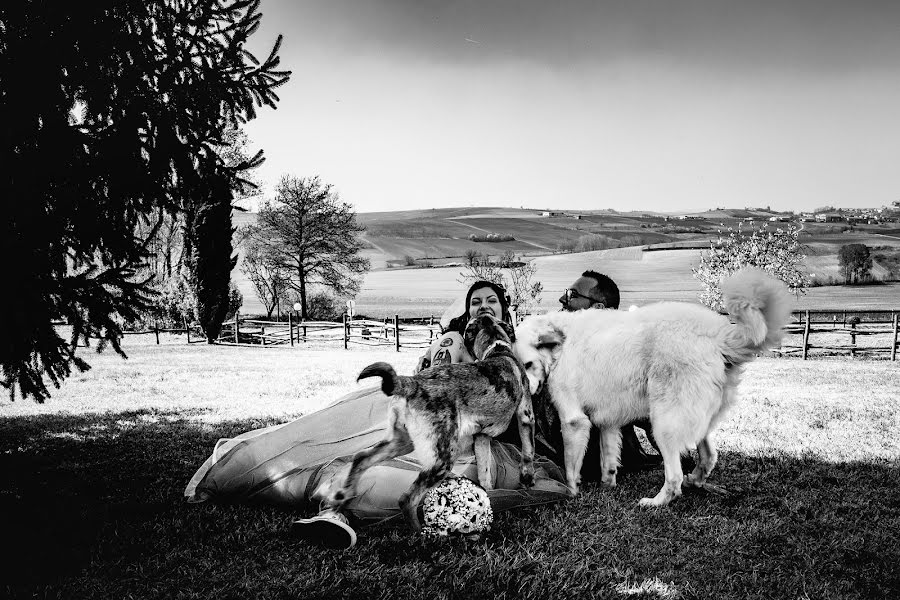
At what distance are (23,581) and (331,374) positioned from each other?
39.0 ft

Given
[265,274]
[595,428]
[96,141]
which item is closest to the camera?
[96,141]

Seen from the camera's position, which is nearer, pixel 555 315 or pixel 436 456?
pixel 436 456

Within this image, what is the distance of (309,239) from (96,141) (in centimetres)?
3174

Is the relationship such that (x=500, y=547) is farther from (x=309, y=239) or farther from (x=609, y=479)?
(x=309, y=239)

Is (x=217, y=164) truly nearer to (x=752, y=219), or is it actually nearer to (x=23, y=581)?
(x=23, y=581)

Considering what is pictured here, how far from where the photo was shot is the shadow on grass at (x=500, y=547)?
294 cm

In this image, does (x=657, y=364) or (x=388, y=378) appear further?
(x=657, y=364)

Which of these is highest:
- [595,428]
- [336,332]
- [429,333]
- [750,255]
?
[750,255]

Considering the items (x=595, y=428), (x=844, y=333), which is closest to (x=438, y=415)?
(x=595, y=428)

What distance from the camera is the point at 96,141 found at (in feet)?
14.3

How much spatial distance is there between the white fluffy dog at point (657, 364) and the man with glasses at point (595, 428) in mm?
246

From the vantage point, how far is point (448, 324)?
5.46 meters

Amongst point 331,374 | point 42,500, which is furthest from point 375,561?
point 331,374

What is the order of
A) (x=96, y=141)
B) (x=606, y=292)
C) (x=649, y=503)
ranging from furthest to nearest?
(x=606, y=292) < (x=96, y=141) < (x=649, y=503)
